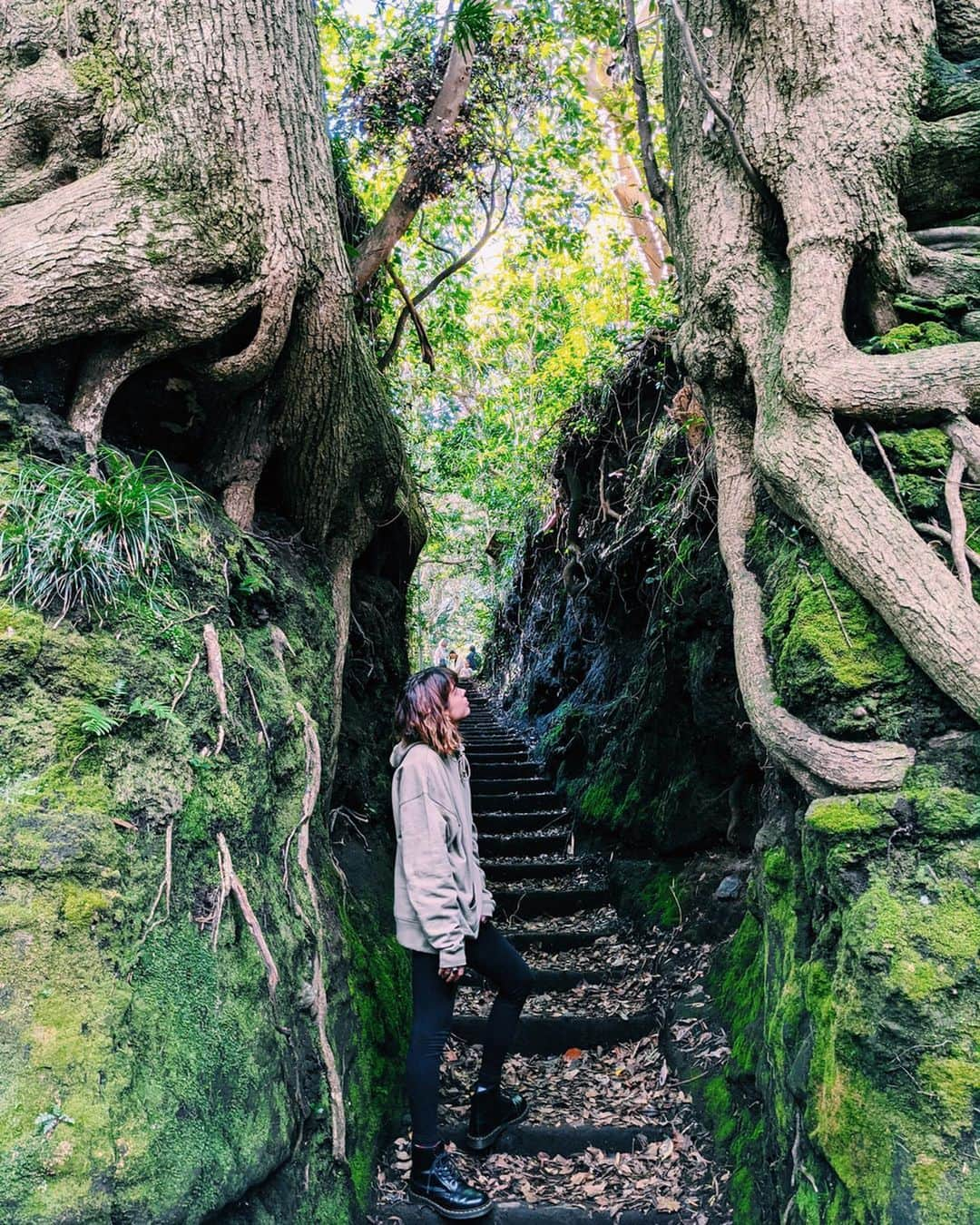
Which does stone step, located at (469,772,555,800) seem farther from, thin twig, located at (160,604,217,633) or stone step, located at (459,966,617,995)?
thin twig, located at (160,604,217,633)

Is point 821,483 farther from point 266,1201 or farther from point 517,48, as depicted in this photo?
point 517,48

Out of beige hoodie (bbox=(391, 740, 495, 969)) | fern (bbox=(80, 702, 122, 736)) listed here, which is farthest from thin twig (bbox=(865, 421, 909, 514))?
fern (bbox=(80, 702, 122, 736))

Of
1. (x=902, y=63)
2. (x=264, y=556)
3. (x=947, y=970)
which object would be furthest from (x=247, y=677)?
(x=902, y=63)

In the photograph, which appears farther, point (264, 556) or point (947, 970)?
point (264, 556)

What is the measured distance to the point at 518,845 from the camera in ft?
21.0

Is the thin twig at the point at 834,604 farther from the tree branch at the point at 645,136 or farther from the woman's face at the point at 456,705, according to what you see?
the tree branch at the point at 645,136

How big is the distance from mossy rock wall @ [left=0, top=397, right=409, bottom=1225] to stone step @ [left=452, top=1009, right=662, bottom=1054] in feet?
3.03

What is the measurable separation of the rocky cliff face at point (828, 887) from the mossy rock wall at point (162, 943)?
4.99 ft

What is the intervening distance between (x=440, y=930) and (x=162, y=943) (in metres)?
1.00

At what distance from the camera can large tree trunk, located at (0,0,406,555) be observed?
2857mm

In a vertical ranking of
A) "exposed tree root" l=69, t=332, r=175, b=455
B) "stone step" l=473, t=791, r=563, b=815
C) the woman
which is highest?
"exposed tree root" l=69, t=332, r=175, b=455

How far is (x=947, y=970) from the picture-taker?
1942mm

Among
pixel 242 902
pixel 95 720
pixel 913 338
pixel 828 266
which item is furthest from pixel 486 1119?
pixel 828 266

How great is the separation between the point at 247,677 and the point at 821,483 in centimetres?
214
